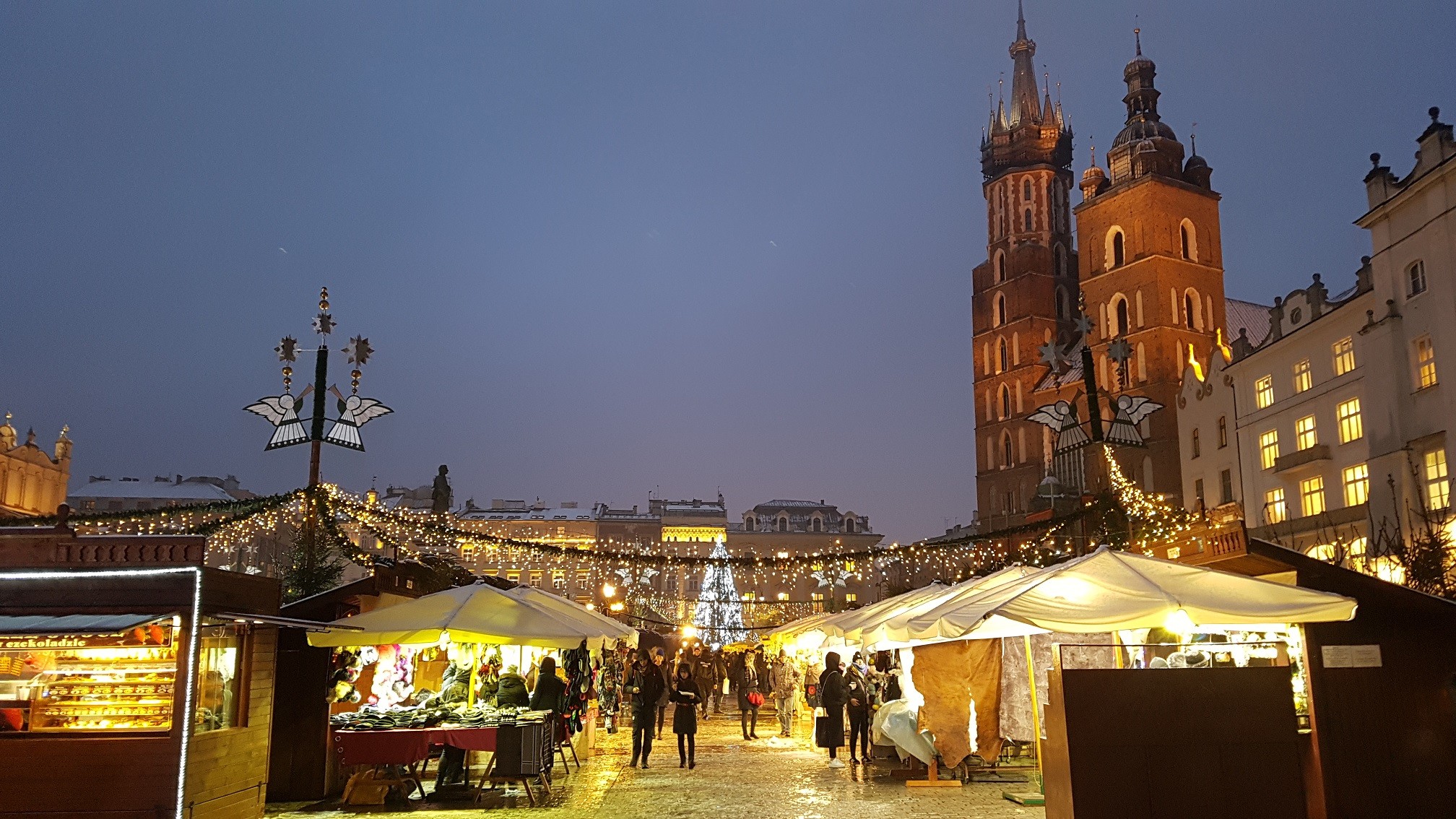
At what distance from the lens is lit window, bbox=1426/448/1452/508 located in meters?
26.9

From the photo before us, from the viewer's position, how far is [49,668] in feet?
32.6

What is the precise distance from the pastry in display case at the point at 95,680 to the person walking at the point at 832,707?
9378 millimetres

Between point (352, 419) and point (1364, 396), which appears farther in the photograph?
point (1364, 396)

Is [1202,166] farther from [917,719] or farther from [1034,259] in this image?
[917,719]

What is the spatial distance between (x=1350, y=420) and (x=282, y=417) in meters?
26.8

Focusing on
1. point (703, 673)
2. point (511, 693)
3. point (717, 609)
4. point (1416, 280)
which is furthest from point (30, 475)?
point (1416, 280)

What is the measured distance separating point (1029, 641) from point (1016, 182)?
7087cm

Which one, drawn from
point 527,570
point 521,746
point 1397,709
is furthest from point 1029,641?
point 527,570

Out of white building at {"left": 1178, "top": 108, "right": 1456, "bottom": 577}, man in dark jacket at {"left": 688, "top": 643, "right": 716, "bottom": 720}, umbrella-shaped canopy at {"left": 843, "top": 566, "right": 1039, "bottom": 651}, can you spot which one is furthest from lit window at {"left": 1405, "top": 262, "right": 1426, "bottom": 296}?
man in dark jacket at {"left": 688, "top": 643, "right": 716, "bottom": 720}

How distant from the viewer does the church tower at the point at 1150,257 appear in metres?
60.8

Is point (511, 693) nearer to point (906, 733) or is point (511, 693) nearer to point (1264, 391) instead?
point (906, 733)

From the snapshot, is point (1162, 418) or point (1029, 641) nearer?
point (1029, 641)

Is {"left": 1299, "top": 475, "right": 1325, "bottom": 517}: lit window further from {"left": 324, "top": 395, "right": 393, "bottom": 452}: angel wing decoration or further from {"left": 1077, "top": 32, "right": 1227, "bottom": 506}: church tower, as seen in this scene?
{"left": 324, "top": 395, "right": 393, "bottom": 452}: angel wing decoration

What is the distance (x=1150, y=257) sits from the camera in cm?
6144
